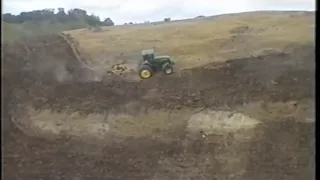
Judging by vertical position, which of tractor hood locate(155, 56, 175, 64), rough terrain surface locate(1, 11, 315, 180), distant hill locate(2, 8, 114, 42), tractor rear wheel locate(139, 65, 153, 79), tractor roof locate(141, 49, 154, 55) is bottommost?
rough terrain surface locate(1, 11, 315, 180)

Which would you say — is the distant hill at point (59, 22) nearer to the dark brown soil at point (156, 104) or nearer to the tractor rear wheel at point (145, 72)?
the dark brown soil at point (156, 104)

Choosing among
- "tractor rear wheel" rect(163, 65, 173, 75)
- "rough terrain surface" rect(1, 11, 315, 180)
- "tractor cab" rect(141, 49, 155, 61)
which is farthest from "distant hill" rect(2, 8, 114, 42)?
"tractor rear wheel" rect(163, 65, 173, 75)

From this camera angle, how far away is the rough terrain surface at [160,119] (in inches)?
89.7

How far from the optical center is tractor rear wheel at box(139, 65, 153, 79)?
2787mm

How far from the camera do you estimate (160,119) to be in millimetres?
2666

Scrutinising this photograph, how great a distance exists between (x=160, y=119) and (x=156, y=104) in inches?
4.2

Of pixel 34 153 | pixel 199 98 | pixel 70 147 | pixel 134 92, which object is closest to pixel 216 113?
pixel 199 98

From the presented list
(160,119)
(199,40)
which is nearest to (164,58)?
(199,40)

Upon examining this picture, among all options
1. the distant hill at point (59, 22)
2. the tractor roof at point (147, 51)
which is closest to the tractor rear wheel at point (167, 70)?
the tractor roof at point (147, 51)

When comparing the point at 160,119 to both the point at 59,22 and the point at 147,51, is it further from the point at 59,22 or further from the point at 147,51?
the point at 59,22

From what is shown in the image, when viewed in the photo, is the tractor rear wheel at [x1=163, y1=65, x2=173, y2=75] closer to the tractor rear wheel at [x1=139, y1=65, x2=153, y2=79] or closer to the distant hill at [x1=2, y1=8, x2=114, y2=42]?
the tractor rear wheel at [x1=139, y1=65, x2=153, y2=79]

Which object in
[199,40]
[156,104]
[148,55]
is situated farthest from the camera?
[199,40]

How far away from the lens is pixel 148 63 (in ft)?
9.32

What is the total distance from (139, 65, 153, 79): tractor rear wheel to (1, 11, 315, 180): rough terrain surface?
0.03 meters
